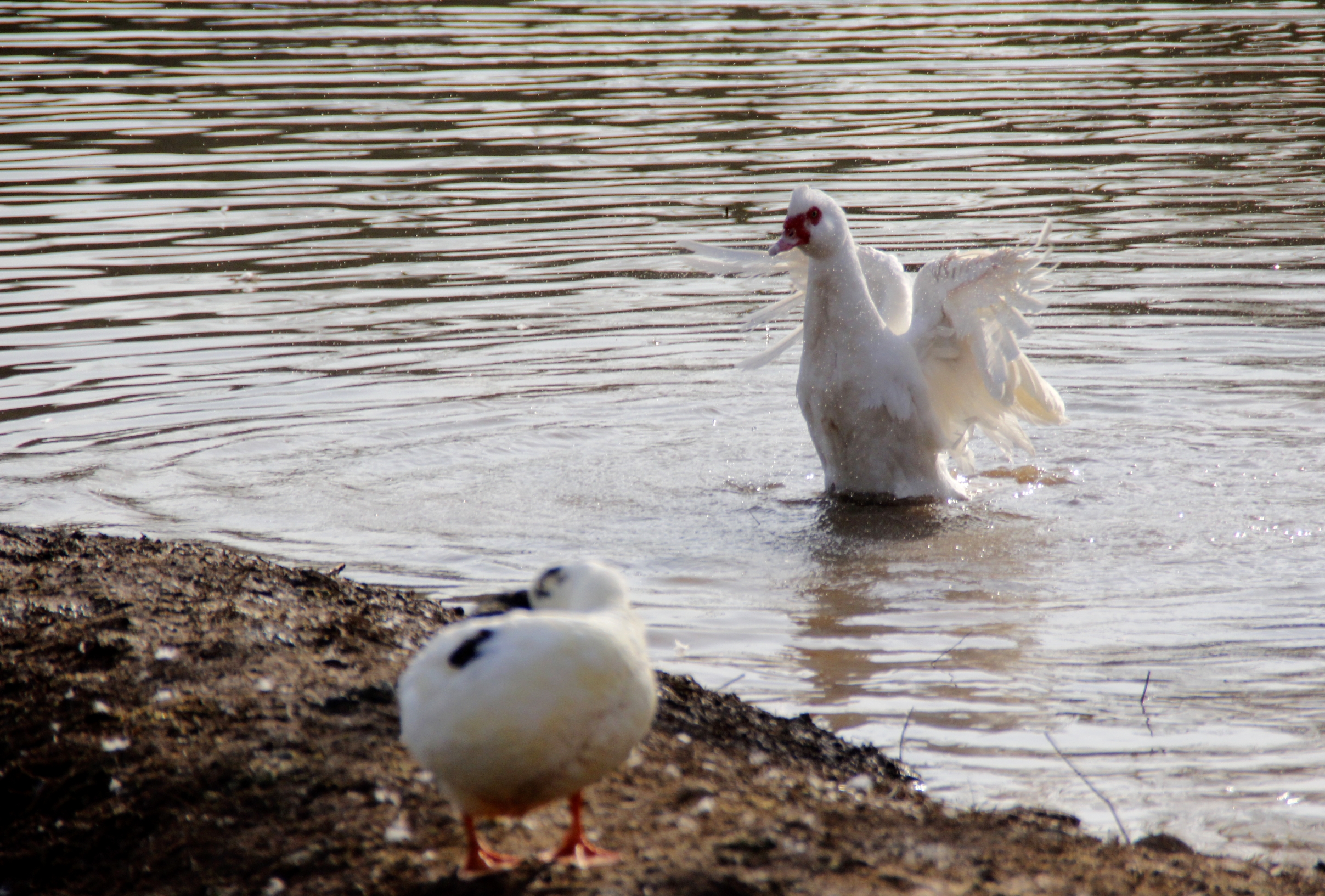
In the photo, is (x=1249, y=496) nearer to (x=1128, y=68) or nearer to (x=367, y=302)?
(x=367, y=302)

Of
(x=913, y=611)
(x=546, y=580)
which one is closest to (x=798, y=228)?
(x=913, y=611)

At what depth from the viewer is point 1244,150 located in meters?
14.3

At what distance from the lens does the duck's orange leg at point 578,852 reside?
10.3 feet

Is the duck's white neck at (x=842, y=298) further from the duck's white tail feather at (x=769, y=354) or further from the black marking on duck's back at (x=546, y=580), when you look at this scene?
the black marking on duck's back at (x=546, y=580)

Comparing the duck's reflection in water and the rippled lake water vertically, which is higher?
the rippled lake water

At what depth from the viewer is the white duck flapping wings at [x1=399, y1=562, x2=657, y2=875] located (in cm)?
300

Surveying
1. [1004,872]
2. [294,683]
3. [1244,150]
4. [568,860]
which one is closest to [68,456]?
[294,683]

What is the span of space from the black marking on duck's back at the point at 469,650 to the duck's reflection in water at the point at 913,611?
6.11 ft

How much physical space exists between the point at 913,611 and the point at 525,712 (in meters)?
2.95

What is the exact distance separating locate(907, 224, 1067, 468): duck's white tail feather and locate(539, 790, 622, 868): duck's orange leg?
414 centimetres

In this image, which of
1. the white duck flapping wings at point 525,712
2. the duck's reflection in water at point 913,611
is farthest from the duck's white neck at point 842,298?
the white duck flapping wings at point 525,712

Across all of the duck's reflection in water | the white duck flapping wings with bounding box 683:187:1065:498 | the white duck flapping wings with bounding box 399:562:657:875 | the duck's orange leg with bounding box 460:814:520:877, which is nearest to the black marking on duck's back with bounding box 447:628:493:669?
the white duck flapping wings with bounding box 399:562:657:875

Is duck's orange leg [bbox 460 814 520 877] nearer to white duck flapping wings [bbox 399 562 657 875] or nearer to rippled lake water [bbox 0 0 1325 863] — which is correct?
white duck flapping wings [bbox 399 562 657 875]

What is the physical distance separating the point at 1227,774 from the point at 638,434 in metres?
4.43
